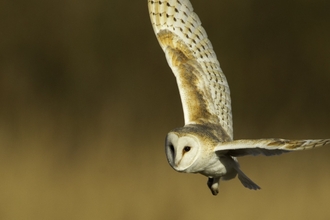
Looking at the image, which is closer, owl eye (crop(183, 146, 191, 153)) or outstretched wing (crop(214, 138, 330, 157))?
outstretched wing (crop(214, 138, 330, 157))

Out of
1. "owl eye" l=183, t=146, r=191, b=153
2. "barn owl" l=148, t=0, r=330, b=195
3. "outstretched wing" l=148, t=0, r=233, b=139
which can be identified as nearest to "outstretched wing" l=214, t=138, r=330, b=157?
"barn owl" l=148, t=0, r=330, b=195

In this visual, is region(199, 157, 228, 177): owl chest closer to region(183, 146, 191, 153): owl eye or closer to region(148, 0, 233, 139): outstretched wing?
region(183, 146, 191, 153): owl eye

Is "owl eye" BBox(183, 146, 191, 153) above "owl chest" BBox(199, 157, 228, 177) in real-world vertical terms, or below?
above

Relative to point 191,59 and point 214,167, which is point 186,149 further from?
point 191,59

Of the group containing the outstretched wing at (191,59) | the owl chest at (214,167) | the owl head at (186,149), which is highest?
the outstretched wing at (191,59)

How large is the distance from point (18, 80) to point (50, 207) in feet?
2.87

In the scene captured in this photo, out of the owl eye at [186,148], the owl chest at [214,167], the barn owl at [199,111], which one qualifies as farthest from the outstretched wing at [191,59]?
the owl eye at [186,148]

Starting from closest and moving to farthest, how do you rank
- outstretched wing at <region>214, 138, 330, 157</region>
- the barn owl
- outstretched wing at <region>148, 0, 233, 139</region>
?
outstretched wing at <region>214, 138, 330, 157</region> → the barn owl → outstretched wing at <region>148, 0, 233, 139</region>

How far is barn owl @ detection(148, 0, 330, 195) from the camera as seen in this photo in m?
3.33

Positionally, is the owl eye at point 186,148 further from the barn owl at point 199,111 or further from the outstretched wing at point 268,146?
the outstretched wing at point 268,146

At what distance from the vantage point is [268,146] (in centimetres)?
311

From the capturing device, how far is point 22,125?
17.7ft

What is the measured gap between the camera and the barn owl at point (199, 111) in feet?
10.9

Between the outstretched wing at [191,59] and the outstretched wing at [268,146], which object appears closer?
the outstretched wing at [268,146]
